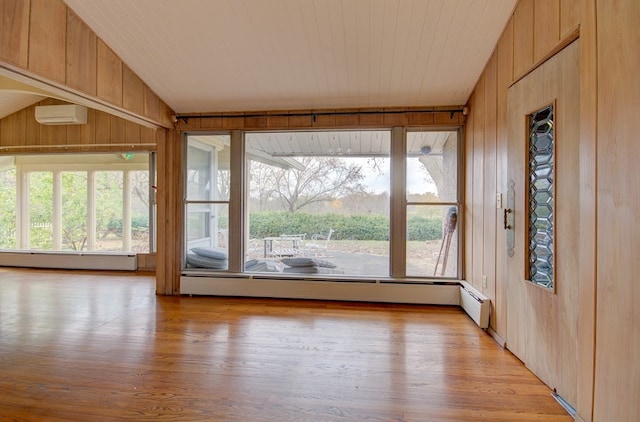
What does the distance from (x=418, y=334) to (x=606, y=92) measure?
2270mm

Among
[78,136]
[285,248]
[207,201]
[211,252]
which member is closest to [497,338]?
[285,248]

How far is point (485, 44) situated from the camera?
9.27 feet

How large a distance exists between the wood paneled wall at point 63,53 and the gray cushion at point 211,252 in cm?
187

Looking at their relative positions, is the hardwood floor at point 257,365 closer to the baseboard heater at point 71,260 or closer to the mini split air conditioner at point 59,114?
the baseboard heater at point 71,260

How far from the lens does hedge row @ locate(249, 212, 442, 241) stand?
153 inches

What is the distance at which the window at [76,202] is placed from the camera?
5879 millimetres

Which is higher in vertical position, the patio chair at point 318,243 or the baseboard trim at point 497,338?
the patio chair at point 318,243

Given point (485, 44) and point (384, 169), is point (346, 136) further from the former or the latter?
point (485, 44)

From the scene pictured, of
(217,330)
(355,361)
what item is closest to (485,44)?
(355,361)

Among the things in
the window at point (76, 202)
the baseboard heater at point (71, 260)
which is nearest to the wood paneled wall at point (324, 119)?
the window at point (76, 202)

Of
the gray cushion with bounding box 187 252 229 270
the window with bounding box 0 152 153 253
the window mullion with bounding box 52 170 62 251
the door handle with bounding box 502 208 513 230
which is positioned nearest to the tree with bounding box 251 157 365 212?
the gray cushion with bounding box 187 252 229 270

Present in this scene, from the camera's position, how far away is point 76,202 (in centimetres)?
605

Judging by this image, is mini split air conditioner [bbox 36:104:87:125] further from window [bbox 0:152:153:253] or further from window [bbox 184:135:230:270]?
window [bbox 184:135:230:270]

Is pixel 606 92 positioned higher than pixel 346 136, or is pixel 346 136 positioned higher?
pixel 346 136
